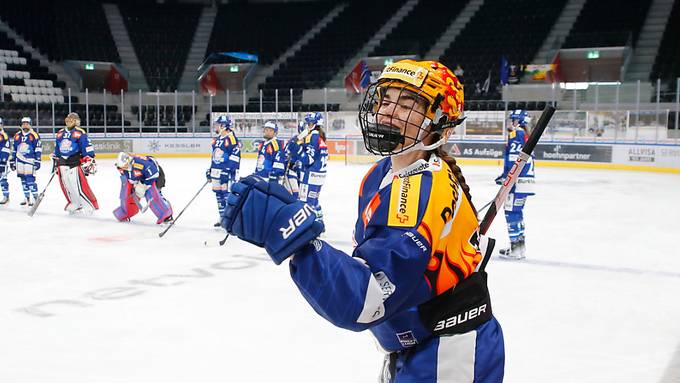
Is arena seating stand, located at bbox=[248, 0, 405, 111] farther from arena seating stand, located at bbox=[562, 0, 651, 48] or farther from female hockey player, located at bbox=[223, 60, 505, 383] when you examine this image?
female hockey player, located at bbox=[223, 60, 505, 383]

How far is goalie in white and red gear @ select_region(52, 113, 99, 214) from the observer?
34.4 ft

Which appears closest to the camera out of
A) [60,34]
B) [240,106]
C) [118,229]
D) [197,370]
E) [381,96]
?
[381,96]

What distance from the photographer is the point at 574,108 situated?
19.8 metres

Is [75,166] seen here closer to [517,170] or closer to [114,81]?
[517,170]

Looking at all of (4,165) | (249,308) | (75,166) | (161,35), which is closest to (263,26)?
(161,35)

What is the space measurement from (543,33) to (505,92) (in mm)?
5874

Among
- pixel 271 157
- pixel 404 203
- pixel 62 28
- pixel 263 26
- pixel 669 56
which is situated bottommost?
pixel 271 157

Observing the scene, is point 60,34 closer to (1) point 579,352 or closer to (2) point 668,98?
(2) point 668,98

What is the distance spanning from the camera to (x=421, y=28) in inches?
1211

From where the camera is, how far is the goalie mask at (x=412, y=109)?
1604mm

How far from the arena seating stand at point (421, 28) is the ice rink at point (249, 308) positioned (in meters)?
20.0

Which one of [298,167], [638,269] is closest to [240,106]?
[298,167]

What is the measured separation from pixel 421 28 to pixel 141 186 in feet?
76.0

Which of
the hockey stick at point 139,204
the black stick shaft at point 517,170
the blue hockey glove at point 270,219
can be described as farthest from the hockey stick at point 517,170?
the hockey stick at point 139,204
